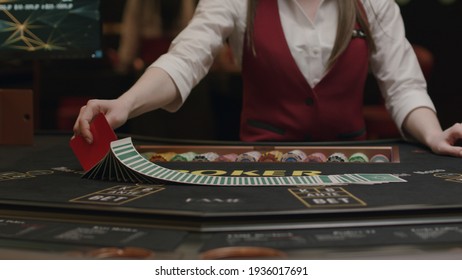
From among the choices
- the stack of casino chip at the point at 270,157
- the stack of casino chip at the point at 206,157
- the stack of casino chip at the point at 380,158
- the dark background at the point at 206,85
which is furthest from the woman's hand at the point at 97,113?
the dark background at the point at 206,85

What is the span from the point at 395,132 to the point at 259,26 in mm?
1927

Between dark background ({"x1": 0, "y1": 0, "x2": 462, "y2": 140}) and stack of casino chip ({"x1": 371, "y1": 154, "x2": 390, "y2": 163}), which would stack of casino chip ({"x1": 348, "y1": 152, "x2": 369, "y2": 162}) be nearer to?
stack of casino chip ({"x1": 371, "y1": 154, "x2": 390, "y2": 163})

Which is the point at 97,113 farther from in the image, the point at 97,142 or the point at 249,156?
the point at 249,156

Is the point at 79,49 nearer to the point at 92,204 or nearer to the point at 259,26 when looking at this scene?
the point at 259,26

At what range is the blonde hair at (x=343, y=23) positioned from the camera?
197 cm

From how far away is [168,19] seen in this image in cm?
473

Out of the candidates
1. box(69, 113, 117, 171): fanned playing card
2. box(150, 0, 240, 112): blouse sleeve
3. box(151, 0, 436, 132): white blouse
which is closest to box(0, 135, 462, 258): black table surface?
box(69, 113, 117, 171): fanned playing card

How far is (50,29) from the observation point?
5.88 feet

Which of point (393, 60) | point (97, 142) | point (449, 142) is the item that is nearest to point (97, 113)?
point (97, 142)

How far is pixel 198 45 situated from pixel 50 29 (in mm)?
436

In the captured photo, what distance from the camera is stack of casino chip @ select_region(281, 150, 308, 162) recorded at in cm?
152

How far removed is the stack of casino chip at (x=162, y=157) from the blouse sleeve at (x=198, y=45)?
19cm

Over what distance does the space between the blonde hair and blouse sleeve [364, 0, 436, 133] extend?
5cm
